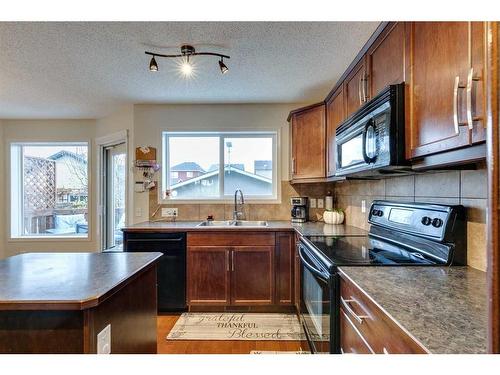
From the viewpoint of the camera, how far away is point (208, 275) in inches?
110

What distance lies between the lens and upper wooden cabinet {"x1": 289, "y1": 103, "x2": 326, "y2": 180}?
9.16 ft

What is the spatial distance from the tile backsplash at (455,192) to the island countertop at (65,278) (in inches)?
58.4

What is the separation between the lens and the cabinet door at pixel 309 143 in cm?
279

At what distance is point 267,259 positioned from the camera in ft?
9.18

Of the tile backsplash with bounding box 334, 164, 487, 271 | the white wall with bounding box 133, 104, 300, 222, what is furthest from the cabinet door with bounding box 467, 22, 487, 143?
the white wall with bounding box 133, 104, 300, 222

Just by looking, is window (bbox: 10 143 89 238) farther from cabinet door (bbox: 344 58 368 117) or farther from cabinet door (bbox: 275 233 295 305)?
cabinet door (bbox: 344 58 368 117)

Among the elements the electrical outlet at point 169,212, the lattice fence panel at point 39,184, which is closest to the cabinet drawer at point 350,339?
the electrical outlet at point 169,212

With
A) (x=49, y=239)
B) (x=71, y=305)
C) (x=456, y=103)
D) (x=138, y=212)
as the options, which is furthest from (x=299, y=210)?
(x=49, y=239)

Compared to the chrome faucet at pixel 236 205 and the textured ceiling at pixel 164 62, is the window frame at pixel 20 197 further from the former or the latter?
the chrome faucet at pixel 236 205

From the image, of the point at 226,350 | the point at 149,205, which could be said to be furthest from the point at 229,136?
the point at 226,350

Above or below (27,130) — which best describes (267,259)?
below
